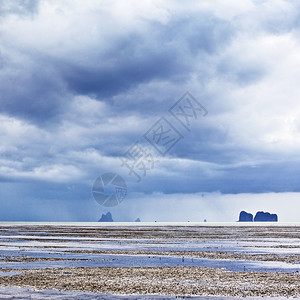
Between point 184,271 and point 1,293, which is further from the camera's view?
point 184,271

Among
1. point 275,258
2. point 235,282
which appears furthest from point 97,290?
point 275,258

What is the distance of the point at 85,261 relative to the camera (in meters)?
42.0

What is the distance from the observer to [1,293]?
24953 mm

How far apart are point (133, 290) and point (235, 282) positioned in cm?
715

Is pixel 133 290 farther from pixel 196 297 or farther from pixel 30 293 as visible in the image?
pixel 30 293

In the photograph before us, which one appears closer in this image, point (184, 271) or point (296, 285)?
point (296, 285)

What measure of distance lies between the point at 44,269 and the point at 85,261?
6.88 metres

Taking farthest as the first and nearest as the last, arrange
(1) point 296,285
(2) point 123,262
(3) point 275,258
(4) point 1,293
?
(3) point 275,258 → (2) point 123,262 → (1) point 296,285 → (4) point 1,293

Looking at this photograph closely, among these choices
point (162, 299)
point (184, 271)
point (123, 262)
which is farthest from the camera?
point (123, 262)

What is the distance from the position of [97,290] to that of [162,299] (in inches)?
188

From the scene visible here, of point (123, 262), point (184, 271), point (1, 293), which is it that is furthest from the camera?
point (123, 262)

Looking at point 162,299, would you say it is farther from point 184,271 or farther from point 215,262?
point 215,262

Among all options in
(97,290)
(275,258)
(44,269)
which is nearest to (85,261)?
(44,269)

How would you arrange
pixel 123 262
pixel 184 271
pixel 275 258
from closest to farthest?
pixel 184 271 → pixel 123 262 → pixel 275 258
